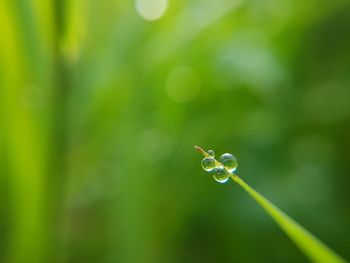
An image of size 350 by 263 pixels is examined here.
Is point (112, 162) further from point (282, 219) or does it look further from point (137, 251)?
point (282, 219)

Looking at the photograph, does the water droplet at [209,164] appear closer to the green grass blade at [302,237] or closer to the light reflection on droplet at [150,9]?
the green grass blade at [302,237]

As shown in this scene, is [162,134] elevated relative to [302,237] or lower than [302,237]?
lower

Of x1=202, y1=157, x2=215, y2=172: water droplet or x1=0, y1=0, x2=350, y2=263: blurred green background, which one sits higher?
x1=202, y1=157, x2=215, y2=172: water droplet

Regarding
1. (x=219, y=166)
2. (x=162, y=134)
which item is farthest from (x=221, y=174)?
(x=162, y=134)

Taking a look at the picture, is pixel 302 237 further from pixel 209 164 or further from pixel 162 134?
pixel 162 134

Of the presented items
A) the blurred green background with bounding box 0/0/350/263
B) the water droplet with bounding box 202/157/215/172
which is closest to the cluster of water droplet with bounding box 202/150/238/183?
the water droplet with bounding box 202/157/215/172

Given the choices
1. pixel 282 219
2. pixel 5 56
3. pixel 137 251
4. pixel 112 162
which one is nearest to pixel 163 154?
pixel 112 162

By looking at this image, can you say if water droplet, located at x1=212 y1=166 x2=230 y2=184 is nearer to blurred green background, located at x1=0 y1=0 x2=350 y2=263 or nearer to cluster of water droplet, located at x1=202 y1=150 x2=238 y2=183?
cluster of water droplet, located at x1=202 y1=150 x2=238 y2=183
